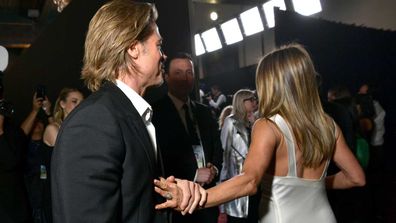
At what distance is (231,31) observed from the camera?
34.7 ft

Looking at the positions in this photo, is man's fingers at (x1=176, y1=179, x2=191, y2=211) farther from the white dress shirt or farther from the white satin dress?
the white satin dress

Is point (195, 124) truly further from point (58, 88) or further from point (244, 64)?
point (244, 64)

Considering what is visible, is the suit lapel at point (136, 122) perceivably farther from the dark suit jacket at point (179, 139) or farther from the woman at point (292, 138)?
the dark suit jacket at point (179, 139)

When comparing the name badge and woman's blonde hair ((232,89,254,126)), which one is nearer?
the name badge

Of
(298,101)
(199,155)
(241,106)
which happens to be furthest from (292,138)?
(241,106)

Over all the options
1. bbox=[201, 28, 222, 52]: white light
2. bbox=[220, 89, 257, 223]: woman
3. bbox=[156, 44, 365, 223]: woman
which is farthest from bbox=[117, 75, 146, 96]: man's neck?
bbox=[201, 28, 222, 52]: white light

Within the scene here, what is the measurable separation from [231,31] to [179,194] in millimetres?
9594

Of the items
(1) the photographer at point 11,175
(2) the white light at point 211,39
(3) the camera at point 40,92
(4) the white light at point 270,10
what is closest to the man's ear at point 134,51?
(1) the photographer at point 11,175

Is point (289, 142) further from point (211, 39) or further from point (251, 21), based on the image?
point (211, 39)

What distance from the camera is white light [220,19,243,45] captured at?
10430 mm

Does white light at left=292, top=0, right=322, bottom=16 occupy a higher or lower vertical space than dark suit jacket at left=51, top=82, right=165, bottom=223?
higher

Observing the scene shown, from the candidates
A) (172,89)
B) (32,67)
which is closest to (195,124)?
(172,89)

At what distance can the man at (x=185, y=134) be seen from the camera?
2.49 metres

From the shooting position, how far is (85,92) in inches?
136
